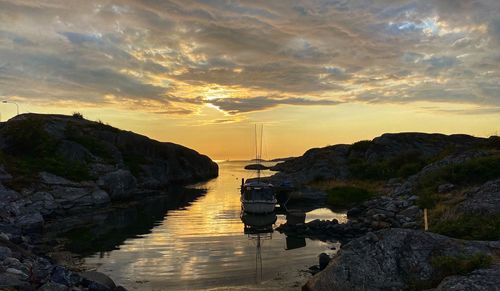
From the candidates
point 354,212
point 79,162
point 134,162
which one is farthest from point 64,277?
point 134,162

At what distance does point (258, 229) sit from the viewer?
37031 millimetres

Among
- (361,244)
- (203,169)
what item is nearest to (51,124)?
(203,169)

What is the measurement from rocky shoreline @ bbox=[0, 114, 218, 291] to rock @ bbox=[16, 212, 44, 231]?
73 millimetres

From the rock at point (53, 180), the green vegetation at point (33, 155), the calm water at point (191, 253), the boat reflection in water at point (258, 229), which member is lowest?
the boat reflection in water at point (258, 229)

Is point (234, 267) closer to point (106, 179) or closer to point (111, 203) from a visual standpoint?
point (111, 203)

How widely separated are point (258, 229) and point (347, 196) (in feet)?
76.2

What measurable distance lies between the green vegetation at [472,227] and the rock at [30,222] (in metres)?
29.7

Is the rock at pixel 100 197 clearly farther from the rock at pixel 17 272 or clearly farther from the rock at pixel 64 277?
the rock at pixel 17 272

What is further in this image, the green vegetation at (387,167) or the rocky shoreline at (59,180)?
the green vegetation at (387,167)

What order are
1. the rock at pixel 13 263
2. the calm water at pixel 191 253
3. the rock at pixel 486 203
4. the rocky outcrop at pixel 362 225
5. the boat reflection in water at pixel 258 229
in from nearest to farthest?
the rock at pixel 13 263
the calm water at pixel 191 253
the rock at pixel 486 203
the boat reflection in water at pixel 258 229
the rocky outcrop at pixel 362 225

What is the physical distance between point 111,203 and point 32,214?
19.1 m

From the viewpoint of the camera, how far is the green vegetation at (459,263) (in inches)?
549

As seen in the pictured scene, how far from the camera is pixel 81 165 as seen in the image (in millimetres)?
57594

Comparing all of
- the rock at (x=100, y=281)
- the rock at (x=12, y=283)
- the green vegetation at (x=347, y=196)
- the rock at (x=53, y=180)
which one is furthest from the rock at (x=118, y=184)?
the rock at (x=12, y=283)
